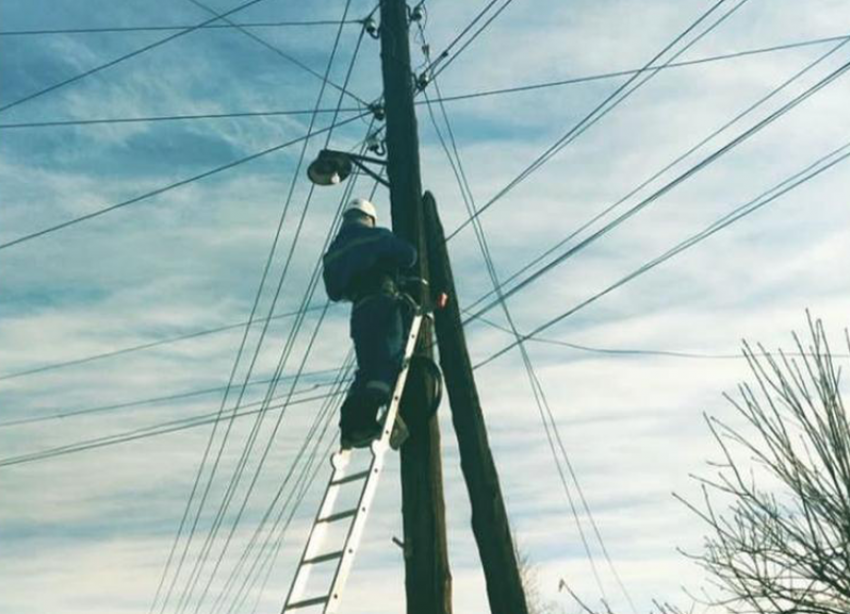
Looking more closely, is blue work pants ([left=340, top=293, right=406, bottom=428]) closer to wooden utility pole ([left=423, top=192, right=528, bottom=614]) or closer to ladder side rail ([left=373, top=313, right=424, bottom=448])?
ladder side rail ([left=373, top=313, right=424, bottom=448])

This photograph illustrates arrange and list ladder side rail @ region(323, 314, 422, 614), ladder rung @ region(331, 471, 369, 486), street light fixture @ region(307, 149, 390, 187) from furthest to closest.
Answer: street light fixture @ region(307, 149, 390, 187)
ladder rung @ region(331, 471, 369, 486)
ladder side rail @ region(323, 314, 422, 614)

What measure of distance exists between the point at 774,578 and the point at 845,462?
1.03m

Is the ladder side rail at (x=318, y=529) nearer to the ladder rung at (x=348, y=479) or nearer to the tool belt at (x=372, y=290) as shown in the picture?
the ladder rung at (x=348, y=479)

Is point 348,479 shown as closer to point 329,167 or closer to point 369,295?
point 369,295

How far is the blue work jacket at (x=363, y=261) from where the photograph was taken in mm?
6734

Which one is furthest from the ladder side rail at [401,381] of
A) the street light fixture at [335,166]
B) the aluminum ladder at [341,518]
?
the street light fixture at [335,166]

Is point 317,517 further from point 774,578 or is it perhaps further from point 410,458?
point 774,578

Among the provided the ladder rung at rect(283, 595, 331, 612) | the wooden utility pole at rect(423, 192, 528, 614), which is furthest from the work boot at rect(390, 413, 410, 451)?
the ladder rung at rect(283, 595, 331, 612)

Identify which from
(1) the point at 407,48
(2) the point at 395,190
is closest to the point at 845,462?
(2) the point at 395,190

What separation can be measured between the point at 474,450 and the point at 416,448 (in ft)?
1.61

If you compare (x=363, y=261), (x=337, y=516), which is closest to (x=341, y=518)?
(x=337, y=516)

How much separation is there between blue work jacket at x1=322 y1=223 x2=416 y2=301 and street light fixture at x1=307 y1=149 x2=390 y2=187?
58.2 inches

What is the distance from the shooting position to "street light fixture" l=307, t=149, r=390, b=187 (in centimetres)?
830

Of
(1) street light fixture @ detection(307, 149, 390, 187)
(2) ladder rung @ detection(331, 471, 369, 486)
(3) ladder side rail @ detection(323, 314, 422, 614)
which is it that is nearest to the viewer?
(3) ladder side rail @ detection(323, 314, 422, 614)
